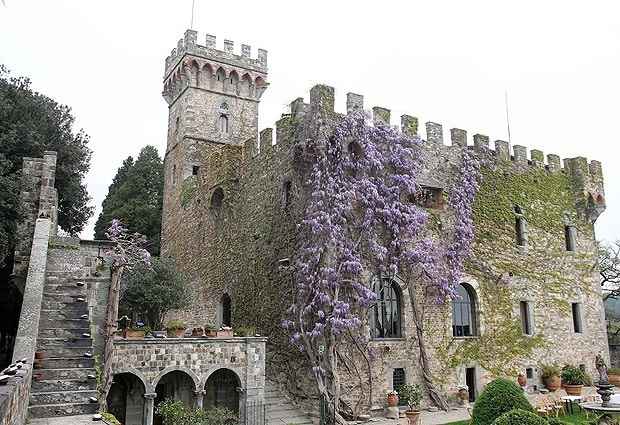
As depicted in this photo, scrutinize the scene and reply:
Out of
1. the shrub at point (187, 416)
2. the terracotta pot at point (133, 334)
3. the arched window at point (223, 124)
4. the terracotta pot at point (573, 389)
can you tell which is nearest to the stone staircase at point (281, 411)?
the shrub at point (187, 416)

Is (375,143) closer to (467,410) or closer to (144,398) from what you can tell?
(467,410)

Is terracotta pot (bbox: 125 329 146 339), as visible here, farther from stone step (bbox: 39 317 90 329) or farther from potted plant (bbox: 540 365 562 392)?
potted plant (bbox: 540 365 562 392)

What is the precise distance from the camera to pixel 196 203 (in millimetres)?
25125

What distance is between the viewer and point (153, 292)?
64.1ft

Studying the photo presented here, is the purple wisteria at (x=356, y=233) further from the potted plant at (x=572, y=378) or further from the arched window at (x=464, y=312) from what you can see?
the potted plant at (x=572, y=378)

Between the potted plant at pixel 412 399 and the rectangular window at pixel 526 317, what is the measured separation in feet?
19.5

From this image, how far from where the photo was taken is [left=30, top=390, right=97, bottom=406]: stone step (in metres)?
9.20

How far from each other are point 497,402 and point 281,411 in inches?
276

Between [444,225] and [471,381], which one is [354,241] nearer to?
[444,225]

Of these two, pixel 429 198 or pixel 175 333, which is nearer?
pixel 175 333

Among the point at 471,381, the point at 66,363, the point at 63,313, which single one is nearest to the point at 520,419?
the point at 66,363

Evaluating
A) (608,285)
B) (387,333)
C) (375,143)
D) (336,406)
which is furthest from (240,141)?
(608,285)

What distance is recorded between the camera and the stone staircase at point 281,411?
15.1 m

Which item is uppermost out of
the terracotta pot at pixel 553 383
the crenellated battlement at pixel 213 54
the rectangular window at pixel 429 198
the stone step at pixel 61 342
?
the crenellated battlement at pixel 213 54
